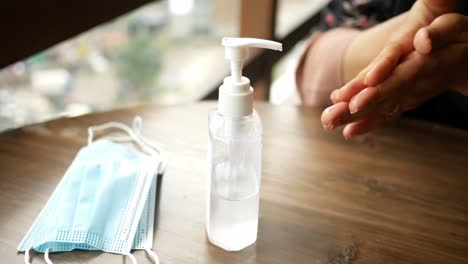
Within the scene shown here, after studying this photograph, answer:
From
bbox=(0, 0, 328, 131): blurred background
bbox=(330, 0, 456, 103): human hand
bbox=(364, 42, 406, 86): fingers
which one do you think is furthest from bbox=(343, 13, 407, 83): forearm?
bbox=(0, 0, 328, 131): blurred background

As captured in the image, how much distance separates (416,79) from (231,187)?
274 mm

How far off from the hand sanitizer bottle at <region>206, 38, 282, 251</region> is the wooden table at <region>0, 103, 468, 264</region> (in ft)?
0.06

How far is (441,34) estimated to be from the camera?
62cm

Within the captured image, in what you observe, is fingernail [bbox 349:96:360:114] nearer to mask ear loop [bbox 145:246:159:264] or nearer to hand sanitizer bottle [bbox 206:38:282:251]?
hand sanitizer bottle [bbox 206:38:282:251]

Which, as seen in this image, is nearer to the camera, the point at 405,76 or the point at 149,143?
the point at 405,76

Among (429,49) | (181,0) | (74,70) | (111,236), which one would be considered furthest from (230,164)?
(181,0)

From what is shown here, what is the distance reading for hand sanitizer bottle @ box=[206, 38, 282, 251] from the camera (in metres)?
0.55

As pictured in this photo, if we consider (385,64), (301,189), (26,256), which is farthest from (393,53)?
(26,256)

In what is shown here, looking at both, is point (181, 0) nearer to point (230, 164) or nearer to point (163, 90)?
point (163, 90)

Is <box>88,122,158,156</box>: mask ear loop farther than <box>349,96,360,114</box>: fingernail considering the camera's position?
Yes

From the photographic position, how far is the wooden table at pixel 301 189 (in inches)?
21.8

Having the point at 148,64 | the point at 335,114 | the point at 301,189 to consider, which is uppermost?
the point at 335,114

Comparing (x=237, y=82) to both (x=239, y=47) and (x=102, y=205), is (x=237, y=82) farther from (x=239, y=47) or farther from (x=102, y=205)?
(x=102, y=205)

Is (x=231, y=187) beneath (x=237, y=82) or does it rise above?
beneath
